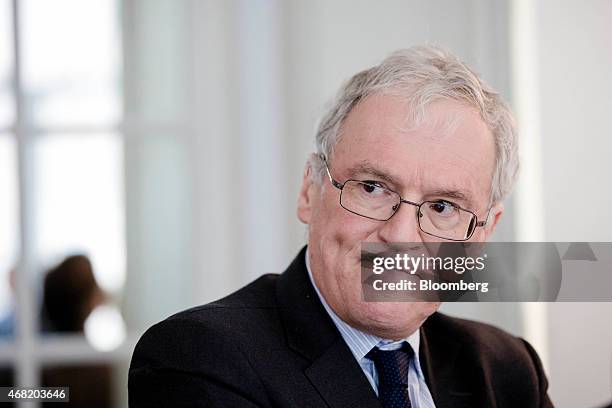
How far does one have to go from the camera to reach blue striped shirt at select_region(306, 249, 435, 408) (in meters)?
1.05

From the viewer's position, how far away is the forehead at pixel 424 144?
1.00m

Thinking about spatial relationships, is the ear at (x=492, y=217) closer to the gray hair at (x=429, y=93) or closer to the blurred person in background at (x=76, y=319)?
the gray hair at (x=429, y=93)

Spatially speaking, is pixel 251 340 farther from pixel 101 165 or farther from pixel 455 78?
pixel 101 165

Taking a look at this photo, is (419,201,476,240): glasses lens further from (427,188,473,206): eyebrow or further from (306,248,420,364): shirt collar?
(306,248,420,364): shirt collar

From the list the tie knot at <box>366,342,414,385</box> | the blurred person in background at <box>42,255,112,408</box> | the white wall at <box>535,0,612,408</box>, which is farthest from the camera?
the blurred person in background at <box>42,255,112,408</box>

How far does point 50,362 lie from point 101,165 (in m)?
0.46

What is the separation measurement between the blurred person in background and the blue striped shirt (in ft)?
3.38

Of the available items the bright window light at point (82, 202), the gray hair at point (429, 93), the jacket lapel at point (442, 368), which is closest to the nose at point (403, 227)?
the gray hair at point (429, 93)

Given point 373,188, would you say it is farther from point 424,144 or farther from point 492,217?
point 492,217

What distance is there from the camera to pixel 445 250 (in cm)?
105

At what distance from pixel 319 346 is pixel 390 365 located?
90 mm

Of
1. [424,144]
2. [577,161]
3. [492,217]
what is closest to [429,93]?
[424,144]

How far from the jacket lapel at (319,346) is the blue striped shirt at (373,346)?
0.4 inches

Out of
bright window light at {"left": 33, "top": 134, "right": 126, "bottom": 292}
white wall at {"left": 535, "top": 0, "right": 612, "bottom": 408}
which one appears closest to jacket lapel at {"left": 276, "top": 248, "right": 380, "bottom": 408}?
white wall at {"left": 535, "top": 0, "right": 612, "bottom": 408}
